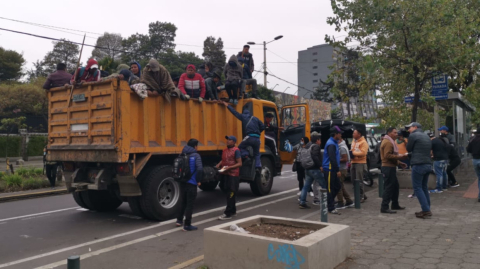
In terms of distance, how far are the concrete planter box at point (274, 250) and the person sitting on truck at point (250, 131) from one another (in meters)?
3.89

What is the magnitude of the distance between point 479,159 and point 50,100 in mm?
9920

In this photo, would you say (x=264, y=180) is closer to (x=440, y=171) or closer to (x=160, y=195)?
(x=160, y=195)

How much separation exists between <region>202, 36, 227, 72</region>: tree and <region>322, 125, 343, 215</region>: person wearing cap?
3916 centimetres

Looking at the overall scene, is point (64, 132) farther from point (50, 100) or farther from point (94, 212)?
point (94, 212)

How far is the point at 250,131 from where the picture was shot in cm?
891

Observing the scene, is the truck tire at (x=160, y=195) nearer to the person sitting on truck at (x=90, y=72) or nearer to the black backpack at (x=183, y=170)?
the black backpack at (x=183, y=170)

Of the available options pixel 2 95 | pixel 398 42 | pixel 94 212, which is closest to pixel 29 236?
pixel 94 212

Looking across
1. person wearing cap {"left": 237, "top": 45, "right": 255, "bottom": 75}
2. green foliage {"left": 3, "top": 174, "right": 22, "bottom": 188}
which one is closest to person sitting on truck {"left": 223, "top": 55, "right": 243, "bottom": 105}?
person wearing cap {"left": 237, "top": 45, "right": 255, "bottom": 75}

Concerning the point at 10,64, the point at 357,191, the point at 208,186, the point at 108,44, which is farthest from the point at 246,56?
the point at 108,44

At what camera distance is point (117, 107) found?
7.09 m

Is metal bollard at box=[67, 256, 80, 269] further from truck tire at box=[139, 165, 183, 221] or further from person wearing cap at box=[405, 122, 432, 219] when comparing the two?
person wearing cap at box=[405, 122, 432, 219]

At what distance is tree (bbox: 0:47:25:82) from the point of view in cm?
4584

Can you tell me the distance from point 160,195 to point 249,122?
8.79 ft

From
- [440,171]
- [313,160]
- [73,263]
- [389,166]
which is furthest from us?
[440,171]
